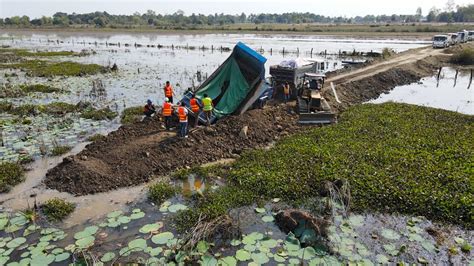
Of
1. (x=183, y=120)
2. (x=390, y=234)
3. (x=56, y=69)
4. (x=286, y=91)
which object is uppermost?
(x=286, y=91)

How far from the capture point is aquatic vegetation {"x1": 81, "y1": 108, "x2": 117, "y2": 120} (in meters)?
21.5

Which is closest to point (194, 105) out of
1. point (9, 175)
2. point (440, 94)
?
point (9, 175)

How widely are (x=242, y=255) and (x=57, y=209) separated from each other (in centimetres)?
606

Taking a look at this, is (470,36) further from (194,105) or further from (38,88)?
(38,88)

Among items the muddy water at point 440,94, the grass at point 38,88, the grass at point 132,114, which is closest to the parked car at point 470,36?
the muddy water at point 440,94

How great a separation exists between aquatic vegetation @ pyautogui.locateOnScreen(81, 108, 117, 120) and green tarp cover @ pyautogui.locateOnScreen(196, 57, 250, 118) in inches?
258

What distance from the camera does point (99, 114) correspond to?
21719mm

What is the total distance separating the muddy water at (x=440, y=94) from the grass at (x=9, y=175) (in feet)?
74.2

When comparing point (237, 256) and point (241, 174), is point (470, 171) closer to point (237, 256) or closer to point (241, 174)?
point (241, 174)

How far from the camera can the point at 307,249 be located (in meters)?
9.55

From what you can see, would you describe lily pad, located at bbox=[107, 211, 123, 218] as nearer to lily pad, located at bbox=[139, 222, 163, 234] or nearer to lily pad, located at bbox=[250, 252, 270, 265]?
lily pad, located at bbox=[139, 222, 163, 234]

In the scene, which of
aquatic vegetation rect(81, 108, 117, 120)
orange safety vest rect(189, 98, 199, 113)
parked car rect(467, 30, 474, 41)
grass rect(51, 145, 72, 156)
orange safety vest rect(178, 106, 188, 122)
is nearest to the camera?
orange safety vest rect(178, 106, 188, 122)

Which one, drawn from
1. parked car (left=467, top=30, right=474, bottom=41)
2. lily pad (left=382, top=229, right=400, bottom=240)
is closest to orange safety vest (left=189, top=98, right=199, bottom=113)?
lily pad (left=382, top=229, right=400, bottom=240)

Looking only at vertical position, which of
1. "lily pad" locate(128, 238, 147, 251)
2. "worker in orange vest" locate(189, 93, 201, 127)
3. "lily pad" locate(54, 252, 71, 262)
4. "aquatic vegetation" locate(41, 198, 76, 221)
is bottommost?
"lily pad" locate(128, 238, 147, 251)
